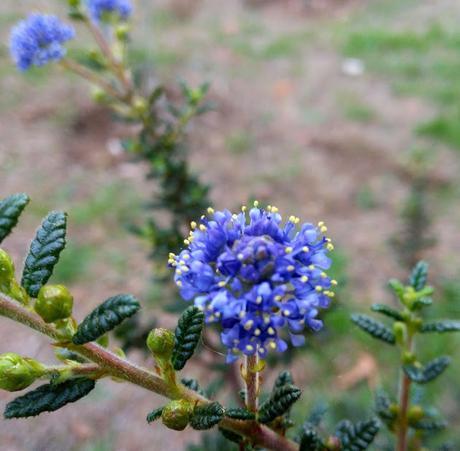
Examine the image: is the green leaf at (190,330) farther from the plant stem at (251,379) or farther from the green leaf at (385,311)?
the green leaf at (385,311)

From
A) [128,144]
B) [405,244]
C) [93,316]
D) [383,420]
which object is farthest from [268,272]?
[405,244]

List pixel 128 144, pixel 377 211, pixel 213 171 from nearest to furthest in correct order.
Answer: pixel 128 144 → pixel 377 211 → pixel 213 171

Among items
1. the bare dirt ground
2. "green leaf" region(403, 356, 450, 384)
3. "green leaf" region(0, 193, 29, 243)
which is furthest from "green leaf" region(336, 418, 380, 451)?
the bare dirt ground

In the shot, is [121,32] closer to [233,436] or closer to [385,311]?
[385,311]

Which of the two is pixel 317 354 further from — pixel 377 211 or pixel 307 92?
pixel 307 92

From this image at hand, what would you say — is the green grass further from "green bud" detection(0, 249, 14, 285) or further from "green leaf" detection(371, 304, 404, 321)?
"green bud" detection(0, 249, 14, 285)

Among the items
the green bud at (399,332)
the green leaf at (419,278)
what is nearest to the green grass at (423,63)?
the green leaf at (419,278)
